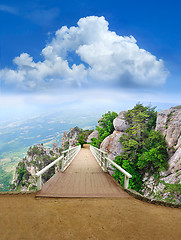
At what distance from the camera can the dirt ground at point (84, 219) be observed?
76.9 inches

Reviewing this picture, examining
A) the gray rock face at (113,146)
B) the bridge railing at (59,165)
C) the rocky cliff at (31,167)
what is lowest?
the rocky cliff at (31,167)

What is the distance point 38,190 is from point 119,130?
65.8 feet

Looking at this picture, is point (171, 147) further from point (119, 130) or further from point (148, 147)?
point (119, 130)

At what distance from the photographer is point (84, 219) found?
235 cm

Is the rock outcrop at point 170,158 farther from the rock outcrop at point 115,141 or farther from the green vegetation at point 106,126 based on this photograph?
the green vegetation at point 106,126

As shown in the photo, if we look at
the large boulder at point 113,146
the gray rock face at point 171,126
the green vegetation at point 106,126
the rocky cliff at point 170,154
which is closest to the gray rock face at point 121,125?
the large boulder at point 113,146

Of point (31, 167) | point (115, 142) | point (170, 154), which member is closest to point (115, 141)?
point (115, 142)

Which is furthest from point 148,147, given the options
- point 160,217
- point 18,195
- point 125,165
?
point 18,195

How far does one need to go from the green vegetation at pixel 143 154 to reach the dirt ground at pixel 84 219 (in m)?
12.8

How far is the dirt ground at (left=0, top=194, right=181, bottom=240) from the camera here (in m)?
1.95

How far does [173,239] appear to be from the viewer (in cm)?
189

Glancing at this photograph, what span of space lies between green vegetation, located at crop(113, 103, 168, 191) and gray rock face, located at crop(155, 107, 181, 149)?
0.88 m

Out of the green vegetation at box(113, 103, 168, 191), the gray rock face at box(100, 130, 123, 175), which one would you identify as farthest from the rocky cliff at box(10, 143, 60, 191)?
the green vegetation at box(113, 103, 168, 191)

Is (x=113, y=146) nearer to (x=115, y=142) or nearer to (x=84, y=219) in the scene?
(x=115, y=142)
